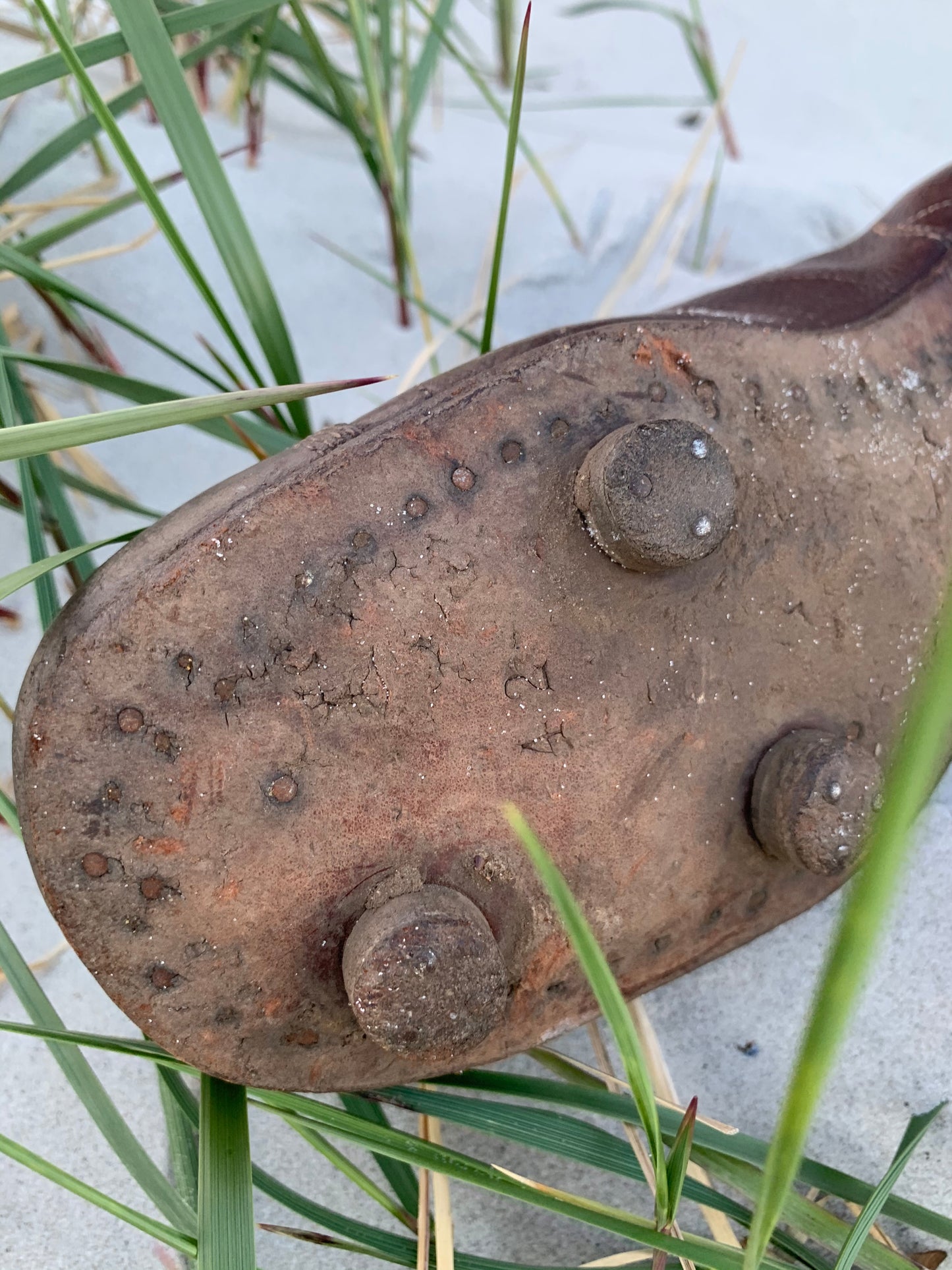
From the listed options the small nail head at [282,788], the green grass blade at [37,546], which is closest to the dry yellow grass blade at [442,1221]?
the small nail head at [282,788]

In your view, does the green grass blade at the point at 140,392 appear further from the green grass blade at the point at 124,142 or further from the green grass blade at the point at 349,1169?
the green grass blade at the point at 349,1169

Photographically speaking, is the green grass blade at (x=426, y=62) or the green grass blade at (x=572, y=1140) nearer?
the green grass blade at (x=572, y=1140)

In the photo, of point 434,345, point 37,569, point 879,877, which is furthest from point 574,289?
point 879,877

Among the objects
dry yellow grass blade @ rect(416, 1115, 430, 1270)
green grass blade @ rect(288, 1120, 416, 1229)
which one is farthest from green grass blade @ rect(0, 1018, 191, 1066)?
dry yellow grass blade @ rect(416, 1115, 430, 1270)

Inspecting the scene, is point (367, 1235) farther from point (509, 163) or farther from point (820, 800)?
point (509, 163)

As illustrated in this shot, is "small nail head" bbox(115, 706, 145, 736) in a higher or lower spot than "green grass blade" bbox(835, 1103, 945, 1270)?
higher

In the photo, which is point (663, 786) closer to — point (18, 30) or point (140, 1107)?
point (140, 1107)

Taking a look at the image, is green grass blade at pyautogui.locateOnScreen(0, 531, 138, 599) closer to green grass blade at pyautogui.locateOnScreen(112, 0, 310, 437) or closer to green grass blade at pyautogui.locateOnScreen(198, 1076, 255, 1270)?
green grass blade at pyautogui.locateOnScreen(112, 0, 310, 437)
